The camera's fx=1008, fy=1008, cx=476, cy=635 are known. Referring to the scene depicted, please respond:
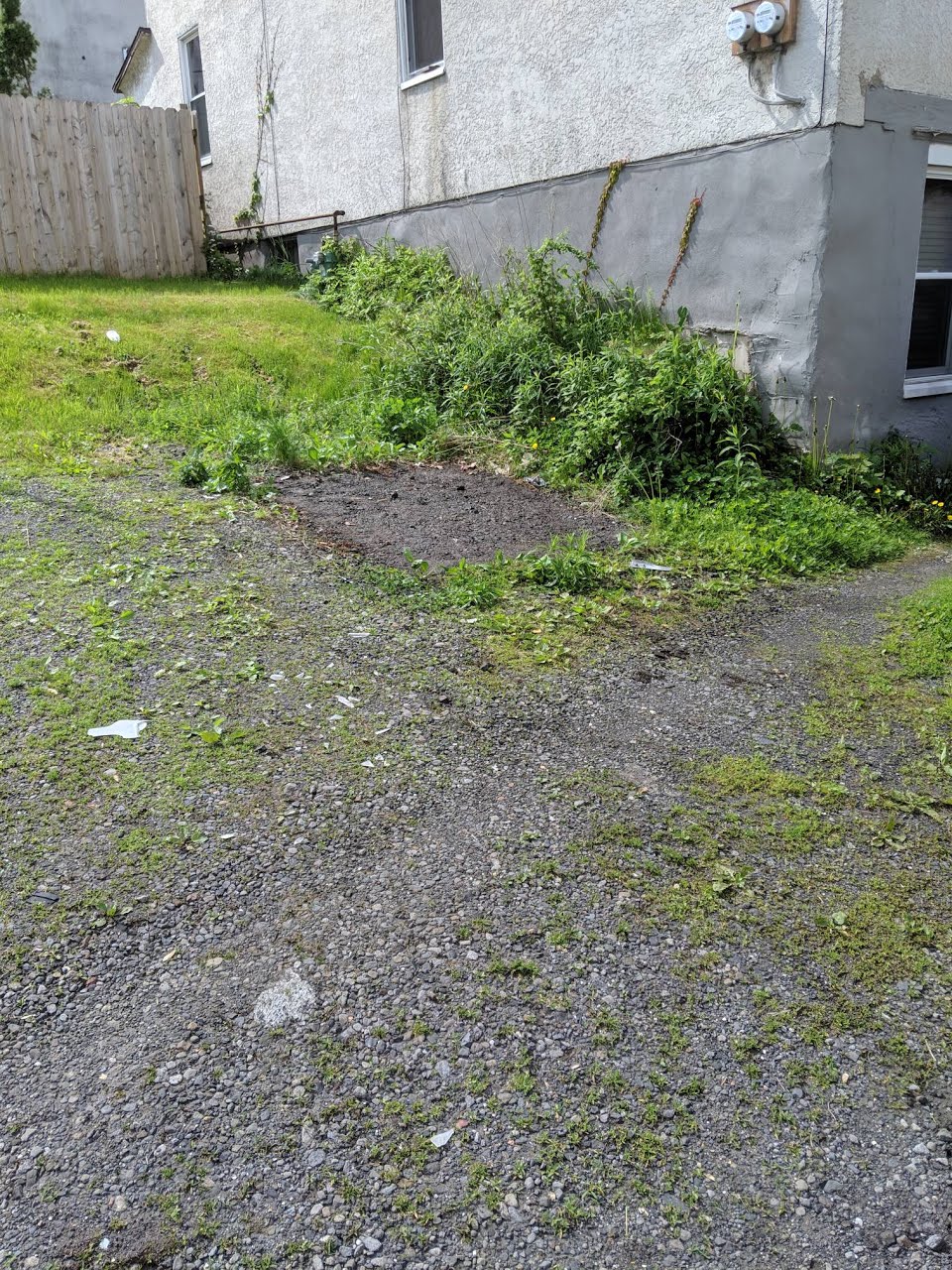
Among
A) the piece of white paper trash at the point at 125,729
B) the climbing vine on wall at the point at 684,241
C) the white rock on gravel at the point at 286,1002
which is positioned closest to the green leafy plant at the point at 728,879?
the white rock on gravel at the point at 286,1002

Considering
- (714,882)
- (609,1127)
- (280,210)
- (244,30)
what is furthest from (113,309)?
(609,1127)

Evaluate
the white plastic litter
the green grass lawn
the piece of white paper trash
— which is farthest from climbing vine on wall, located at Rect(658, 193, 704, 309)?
the piece of white paper trash

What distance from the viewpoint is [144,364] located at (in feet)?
28.4

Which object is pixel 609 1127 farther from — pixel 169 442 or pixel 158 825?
pixel 169 442

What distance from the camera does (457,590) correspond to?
505 centimetres

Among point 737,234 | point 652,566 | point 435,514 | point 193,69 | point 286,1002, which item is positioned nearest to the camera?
point 286,1002

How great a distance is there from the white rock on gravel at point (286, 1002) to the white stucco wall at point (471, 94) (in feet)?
21.1

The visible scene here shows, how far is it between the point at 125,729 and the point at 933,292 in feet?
23.4

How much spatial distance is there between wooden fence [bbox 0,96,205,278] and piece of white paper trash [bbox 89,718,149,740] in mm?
9480

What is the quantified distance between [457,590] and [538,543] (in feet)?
3.22

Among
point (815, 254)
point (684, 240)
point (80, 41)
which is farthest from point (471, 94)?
point (80, 41)

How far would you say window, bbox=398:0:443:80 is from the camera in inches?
407

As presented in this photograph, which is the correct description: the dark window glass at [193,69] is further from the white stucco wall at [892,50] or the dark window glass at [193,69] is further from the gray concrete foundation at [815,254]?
the white stucco wall at [892,50]

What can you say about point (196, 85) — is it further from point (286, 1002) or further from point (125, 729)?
point (286, 1002)
